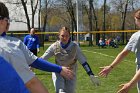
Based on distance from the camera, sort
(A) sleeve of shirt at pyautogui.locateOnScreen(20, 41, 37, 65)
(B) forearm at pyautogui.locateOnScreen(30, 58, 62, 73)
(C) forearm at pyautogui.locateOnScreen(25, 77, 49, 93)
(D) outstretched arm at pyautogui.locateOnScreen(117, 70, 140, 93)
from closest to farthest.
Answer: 1. (C) forearm at pyautogui.locateOnScreen(25, 77, 49, 93)
2. (A) sleeve of shirt at pyautogui.locateOnScreen(20, 41, 37, 65)
3. (B) forearm at pyautogui.locateOnScreen(30, 58, 62, 73)
4. (D) outstretched arm at pyautogui.locateOnScreen(117, 70, 140, 93)

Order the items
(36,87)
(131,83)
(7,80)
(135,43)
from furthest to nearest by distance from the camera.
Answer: (135,43) < (131,83) < (36,87) < (7,80)

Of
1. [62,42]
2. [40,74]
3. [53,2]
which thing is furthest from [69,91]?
[53,2]

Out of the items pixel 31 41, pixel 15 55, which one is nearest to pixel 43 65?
pixel 15 55

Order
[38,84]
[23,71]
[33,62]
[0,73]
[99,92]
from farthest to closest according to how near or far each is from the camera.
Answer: [99,92], [33,62], [23,71], [38,84], [0,73]

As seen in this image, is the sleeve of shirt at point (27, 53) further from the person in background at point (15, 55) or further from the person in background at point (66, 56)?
the person in background at point (66, 56)

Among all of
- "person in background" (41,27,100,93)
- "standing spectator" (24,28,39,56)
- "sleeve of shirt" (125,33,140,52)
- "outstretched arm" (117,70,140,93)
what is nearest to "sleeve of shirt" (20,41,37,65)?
"outstretched arm" (117,70,140,93)

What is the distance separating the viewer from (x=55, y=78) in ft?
25.2

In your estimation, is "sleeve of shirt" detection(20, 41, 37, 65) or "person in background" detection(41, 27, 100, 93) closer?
"sleeve of shirt" detection(20, 41, 37, 65)

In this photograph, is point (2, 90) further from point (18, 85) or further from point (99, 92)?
point (99, 92)

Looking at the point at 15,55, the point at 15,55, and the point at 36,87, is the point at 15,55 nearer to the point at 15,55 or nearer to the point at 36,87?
the point at 15,55

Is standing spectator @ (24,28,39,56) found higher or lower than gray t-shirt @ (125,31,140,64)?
lower

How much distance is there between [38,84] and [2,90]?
1.52 feet

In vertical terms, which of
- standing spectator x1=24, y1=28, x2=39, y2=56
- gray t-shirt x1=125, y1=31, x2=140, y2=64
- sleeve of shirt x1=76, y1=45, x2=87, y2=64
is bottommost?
standing spectator x1=24, y1=28, x2=39, y2=56

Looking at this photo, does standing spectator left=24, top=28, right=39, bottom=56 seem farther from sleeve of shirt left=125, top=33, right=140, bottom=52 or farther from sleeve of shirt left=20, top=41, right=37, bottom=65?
sleeve of shirt left=20, top=41, right=37, bottom=65
